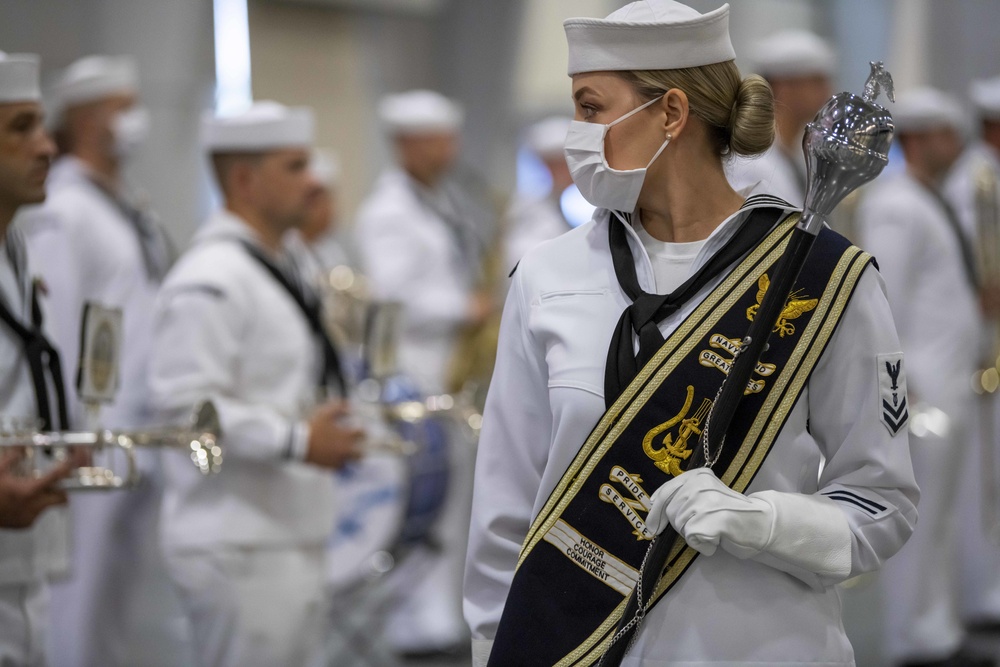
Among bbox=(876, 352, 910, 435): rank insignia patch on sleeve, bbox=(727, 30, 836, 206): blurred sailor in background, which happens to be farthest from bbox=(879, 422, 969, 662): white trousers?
bbox=(876, 352, 910, 435): rank insignia patch on sleeve

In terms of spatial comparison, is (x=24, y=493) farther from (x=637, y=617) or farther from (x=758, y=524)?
(x=758, y=524)

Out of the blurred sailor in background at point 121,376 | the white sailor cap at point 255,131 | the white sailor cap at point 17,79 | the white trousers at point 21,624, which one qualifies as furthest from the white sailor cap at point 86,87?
the white trousers at point 21,624

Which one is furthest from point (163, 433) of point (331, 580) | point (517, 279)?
point (331, 580)

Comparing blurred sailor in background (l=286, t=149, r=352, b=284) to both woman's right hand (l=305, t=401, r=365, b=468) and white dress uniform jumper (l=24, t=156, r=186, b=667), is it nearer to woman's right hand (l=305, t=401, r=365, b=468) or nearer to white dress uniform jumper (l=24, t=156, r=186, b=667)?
white dress uniform jumper (l=24, t=156, r=186, b=667)

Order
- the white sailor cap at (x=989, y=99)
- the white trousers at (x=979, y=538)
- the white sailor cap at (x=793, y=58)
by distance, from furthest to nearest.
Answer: the white sailor cap at (x=989, y=99), the white trousers at (x=979, y=538), the white sailor cap at (x=793, y=58)

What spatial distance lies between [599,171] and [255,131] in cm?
244

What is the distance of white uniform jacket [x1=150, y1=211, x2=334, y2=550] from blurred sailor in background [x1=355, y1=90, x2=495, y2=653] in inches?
73.3

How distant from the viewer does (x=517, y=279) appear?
236 cm

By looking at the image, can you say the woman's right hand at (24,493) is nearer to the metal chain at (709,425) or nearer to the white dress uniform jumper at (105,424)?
the metal chain at (709,425)

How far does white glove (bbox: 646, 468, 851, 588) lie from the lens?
199 cm

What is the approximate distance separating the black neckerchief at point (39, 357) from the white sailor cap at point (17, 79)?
36 cm

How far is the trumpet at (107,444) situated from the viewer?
9.73 ft

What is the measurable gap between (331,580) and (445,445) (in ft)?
2.65

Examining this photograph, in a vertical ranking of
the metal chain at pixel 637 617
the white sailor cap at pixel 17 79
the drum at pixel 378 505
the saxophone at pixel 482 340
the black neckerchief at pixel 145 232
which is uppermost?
the white sailor cap at pixel 17 79
